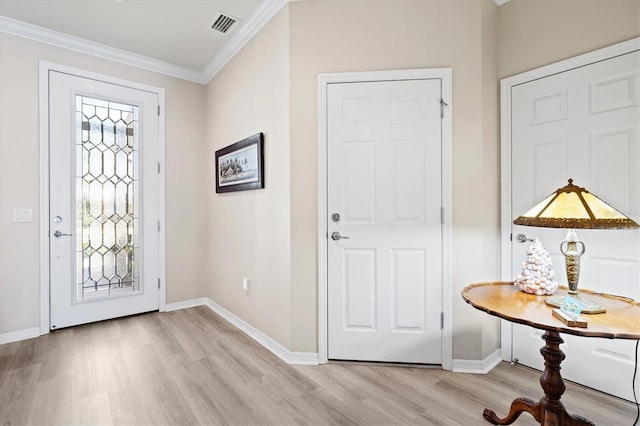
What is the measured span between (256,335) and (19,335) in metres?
2.08

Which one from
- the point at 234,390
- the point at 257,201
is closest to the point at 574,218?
the point at 234,390

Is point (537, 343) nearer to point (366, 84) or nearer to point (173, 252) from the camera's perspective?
point (366, 84)

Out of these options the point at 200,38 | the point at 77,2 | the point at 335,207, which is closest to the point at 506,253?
Result: the point at 335,207

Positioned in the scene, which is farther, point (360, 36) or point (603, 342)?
point (360, 36)

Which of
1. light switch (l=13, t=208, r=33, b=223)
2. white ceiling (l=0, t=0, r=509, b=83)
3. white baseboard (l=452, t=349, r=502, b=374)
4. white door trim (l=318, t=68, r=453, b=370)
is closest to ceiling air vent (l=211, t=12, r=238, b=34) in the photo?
white ceiling (l=0, t=0, r=509, b=83)

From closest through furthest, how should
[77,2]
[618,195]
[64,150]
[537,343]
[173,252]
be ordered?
[618,195] < [537,343] < [77,2] < [64,150] < [173,252]

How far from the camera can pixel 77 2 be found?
97.9 inches

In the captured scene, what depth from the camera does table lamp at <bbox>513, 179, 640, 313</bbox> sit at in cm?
129

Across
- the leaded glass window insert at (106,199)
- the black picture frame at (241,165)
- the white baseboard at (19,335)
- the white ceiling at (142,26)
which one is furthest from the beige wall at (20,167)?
the black picture frame at (241,165)

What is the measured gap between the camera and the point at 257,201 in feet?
9.25

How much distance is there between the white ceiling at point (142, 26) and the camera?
2.52m

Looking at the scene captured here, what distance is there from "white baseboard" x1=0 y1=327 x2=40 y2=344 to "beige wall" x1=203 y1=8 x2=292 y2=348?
1.56 metres

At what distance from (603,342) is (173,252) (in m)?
3.85

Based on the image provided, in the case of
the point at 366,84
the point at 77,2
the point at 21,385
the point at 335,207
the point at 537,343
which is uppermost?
the point at 77,2
